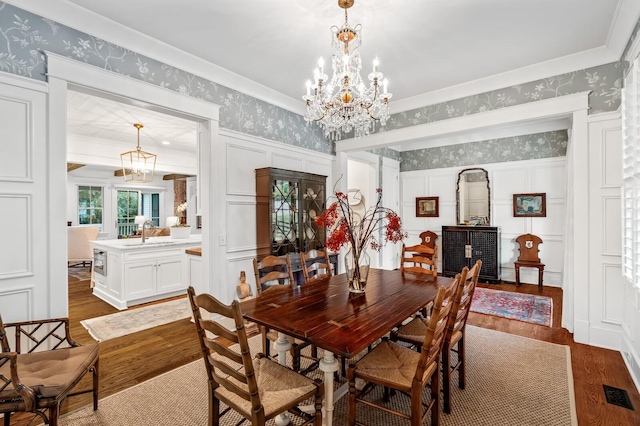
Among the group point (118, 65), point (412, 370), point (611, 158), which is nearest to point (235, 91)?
point (118, 65)

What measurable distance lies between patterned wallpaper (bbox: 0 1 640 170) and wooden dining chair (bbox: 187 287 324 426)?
7.27ft

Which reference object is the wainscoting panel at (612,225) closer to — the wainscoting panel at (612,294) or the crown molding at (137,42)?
the wainscoting panel at (612,294)

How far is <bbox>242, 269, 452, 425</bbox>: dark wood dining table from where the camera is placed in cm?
150

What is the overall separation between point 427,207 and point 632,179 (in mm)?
4679

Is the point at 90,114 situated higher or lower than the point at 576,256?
higher

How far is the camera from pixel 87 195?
8156mm

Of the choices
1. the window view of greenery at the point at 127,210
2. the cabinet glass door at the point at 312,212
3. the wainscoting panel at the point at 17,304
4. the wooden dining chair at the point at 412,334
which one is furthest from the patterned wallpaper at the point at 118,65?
the window view of greenery at the point at 127,210

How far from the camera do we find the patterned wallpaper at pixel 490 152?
A: 5.48 metres

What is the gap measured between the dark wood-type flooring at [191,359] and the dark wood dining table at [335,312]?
49.2 inches

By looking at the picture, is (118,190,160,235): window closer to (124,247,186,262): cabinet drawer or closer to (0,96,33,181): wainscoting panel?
(124,247,186,262): cabinet drawer

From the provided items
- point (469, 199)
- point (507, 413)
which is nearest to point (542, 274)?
point (469, 199)

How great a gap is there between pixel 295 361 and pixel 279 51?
273cm

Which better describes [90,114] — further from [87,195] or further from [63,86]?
[87,195]

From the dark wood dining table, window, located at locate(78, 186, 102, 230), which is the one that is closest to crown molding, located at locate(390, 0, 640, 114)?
the dark wood dining table
